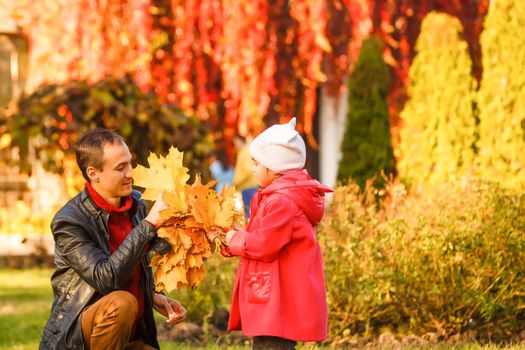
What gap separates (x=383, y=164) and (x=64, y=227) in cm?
545

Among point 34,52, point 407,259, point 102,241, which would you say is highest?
point 34,52

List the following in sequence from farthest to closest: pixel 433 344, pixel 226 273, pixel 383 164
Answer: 1. pixel 383 164
2. pixel 226 273
3. pixel 433 344

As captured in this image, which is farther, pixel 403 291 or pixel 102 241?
pixel 403 291

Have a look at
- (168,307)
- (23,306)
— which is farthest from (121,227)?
(23,306)

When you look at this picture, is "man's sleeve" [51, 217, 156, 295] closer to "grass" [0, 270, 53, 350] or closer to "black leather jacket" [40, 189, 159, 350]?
"black leather jacket" [40, 189, 159, 350]

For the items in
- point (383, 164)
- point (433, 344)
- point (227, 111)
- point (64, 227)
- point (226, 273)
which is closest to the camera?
point (64, 227)

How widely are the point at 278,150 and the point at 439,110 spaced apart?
15.3 feet

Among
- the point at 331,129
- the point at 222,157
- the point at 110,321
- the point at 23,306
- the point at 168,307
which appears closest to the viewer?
the point at 110,321

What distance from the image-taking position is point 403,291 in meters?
5.59

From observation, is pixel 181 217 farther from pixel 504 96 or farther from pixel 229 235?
pixel 504 96

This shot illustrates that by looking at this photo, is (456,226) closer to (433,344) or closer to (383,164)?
(433,344)

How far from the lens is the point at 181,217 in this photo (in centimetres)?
386

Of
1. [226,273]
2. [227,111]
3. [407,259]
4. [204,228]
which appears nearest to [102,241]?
[204,228]

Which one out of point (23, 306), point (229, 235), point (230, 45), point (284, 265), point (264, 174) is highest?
point (230, 45)
